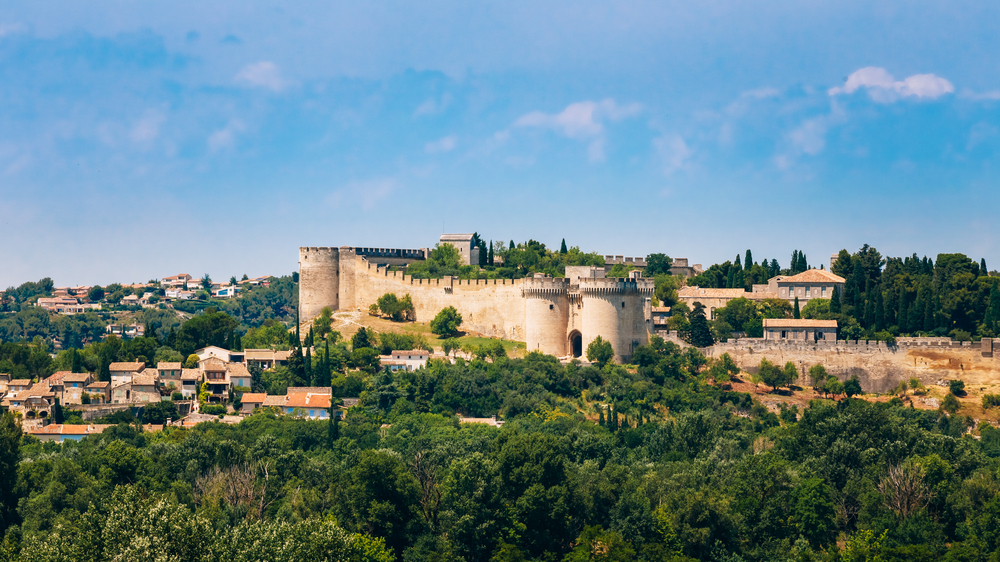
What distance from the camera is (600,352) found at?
181ft

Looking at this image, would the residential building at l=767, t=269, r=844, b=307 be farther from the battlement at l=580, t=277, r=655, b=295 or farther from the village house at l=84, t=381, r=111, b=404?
the village house at l=84, t=381, r=111, b=404

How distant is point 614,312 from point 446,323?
8988 mm

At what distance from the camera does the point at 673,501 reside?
114 feet

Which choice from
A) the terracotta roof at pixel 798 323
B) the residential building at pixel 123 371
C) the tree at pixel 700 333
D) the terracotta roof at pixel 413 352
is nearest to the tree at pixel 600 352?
the tree at pixel 700 333

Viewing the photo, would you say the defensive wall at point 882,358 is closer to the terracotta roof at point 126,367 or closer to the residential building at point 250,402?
the residential building at point 250,402

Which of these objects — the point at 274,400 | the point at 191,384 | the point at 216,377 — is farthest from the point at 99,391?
the point at 274,400

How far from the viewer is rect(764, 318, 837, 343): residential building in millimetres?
57531

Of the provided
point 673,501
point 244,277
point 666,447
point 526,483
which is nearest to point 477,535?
point 526,483

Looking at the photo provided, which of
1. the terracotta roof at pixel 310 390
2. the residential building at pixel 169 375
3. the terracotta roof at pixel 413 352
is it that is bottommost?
the terracotta roof at pixel 310 390

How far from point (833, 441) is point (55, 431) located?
2922cm

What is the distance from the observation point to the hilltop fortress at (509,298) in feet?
185

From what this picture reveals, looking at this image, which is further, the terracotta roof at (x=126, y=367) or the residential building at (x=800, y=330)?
the residential building at (x=800, y=330)

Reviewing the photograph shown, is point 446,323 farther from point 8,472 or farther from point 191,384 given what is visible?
point 8,472

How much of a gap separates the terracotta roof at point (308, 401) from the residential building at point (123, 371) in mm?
7392
